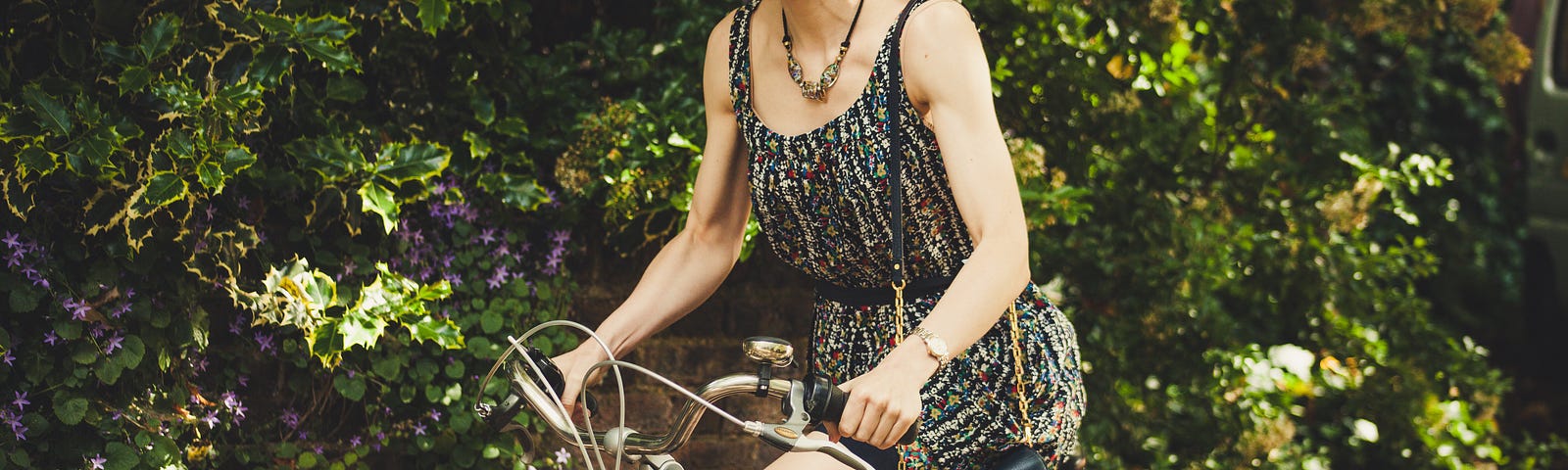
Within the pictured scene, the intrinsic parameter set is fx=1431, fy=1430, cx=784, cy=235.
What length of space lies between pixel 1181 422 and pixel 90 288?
269cm

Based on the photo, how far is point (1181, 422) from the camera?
12.7 feet

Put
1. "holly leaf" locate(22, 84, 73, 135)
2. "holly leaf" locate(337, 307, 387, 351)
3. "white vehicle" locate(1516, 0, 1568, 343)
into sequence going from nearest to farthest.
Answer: "holly leaf" locate(22, 84, 73, 135) < "holly leaf" locate(337, 307, 387, 351) < "white vehicle" locate(1516, 0, 1568, 343)

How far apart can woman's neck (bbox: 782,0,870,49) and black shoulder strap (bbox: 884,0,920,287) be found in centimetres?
9

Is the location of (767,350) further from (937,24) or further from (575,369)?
(937,24)

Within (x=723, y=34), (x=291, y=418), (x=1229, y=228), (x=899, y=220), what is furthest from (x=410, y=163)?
(x=1229, y=228)

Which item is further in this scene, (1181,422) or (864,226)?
(1181,422)

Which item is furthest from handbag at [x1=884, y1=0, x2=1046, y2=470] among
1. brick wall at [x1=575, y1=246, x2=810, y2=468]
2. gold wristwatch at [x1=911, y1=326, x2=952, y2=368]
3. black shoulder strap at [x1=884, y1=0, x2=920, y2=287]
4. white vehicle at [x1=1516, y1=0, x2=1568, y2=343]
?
white vehicle at [x1=1516, y1=0, x2=1568, y2=343]

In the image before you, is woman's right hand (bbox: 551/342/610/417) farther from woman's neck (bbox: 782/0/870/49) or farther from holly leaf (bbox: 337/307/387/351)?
holly leaf (bbox: 337/307/387/351)

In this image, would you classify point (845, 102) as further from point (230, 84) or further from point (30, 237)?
point (30, 237)

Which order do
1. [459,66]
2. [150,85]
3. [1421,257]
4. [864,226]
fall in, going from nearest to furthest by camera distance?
[864,226] → [150,85] → [459,66] → [1421,257]

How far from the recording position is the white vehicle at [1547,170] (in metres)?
5.95

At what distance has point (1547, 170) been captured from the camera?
5918 millimetres

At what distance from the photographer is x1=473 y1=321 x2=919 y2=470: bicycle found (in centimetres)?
161

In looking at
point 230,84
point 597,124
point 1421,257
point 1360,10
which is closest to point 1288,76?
point 1360,10
